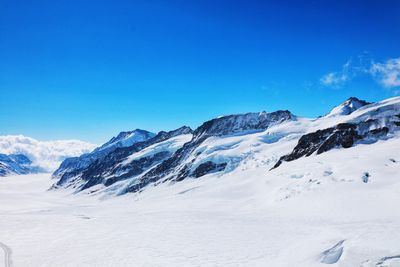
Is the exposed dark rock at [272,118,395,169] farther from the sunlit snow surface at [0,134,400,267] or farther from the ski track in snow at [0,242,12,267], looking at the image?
the ski track in snow at [0,242,12,267]

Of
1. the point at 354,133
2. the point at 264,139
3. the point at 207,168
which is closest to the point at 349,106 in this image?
the point at 264,139

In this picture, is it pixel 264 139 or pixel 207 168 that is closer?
pixel 207 168

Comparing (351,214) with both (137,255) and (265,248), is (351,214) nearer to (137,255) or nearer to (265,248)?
(265,248)

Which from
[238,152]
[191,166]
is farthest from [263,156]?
[191,166]

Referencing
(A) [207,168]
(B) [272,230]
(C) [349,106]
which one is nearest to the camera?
(B) [272,230]

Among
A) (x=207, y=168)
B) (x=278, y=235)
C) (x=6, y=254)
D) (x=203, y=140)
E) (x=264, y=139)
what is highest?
(x=203, y=140)

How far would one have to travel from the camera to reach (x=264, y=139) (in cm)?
15100

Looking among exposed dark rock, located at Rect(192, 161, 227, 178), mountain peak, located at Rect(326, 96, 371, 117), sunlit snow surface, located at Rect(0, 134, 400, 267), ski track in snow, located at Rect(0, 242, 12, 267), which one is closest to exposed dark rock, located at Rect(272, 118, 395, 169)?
sunlit snow surface, located at Rect(0, 134, 400, 267)

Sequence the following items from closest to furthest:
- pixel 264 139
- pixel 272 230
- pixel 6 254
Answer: pixel 272 230 < pixel 6 254 < pixel 264 139

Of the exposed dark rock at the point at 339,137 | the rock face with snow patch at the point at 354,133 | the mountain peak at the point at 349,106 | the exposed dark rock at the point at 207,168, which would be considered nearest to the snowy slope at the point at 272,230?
the rock face with snow patch at the point at 354,133

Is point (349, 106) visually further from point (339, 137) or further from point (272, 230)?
point (272, 230)

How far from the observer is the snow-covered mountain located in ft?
301

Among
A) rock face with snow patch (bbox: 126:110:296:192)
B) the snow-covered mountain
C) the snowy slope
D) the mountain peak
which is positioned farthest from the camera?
the mountain peak

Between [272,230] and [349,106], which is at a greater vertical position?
Result: [349,106]
